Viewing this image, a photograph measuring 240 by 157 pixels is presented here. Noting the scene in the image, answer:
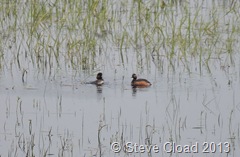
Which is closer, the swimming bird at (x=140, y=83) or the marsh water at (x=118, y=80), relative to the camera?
the marsh water at (x=118, y=80)

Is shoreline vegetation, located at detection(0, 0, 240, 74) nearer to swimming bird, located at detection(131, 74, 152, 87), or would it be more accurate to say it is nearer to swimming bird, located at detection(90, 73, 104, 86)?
swimming bird, located at detection(90, 73, 104, 86)

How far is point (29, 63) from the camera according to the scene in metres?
12.2

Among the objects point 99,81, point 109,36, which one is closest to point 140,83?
point 99,81

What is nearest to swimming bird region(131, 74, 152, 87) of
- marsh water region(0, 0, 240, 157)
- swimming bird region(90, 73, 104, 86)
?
marsh water region(0, 0, 240, 157)

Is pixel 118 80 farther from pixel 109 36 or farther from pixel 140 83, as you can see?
pixel 109 36

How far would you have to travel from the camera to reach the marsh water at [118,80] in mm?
8836

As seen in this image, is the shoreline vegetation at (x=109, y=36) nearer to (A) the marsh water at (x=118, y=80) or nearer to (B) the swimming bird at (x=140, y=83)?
(A) the marsh water at (x=118, y=80)

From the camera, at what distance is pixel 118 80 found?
461 inches

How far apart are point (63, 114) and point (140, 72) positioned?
8.04 feet

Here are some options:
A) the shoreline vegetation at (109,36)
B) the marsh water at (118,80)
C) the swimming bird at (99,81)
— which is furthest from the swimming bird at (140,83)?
the shoreline vegetation at (109,36)

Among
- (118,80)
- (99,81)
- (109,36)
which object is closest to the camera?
(99,81)

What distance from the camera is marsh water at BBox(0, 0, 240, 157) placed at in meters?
8.84

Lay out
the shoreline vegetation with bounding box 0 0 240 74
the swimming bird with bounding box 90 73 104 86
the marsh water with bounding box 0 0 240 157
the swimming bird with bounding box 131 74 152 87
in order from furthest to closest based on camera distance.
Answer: the shoreline vegetation with bounding box 0 0 240 74
the swimming bird with bounding box 90 73 104 86
the swimming bird with bounding box 131 74 152 87
the marsh water with bounding box 0 0 240 157

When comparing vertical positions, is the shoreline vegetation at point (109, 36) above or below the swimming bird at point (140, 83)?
above
